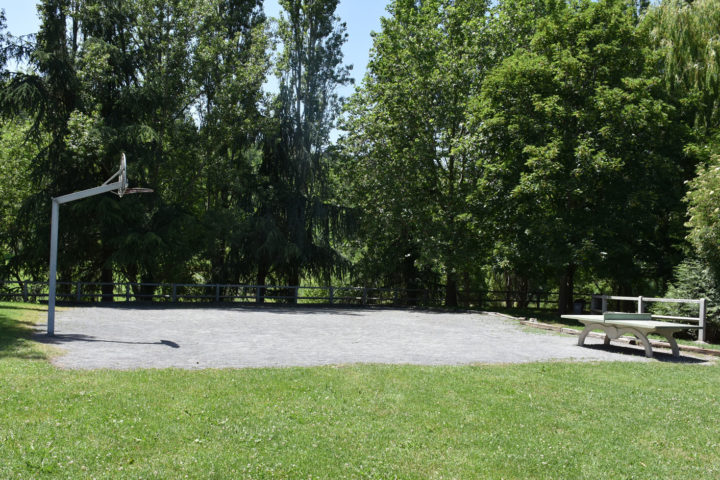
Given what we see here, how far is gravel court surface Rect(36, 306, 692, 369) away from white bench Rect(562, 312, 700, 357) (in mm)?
318

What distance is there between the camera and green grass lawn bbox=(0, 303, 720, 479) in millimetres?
4488

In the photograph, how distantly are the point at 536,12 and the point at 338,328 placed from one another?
19077mm

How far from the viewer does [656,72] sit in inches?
814

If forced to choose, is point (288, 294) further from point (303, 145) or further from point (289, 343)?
point (289, 343)

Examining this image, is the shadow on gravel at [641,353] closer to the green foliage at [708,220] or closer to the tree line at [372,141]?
the green foliage at [708,220]

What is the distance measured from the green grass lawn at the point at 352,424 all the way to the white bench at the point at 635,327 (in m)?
2.10

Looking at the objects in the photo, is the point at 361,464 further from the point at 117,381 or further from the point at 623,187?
the point at 623,187

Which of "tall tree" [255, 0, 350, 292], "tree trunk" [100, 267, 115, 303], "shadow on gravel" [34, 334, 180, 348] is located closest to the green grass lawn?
"shadow on gravel" [34, 334, 180, 348]

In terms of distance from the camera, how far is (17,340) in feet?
34.9

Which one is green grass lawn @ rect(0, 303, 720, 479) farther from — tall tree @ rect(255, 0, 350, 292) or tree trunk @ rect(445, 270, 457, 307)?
tall tree @ rect(255, 0, 350, 292)

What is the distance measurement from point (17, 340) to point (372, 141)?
19.8 m

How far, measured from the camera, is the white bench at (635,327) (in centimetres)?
1021

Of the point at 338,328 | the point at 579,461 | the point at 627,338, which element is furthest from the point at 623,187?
the point at 579,461

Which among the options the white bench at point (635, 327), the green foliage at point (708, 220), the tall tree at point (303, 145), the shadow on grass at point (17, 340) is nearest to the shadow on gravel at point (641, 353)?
the white bench at point (635, 327)
